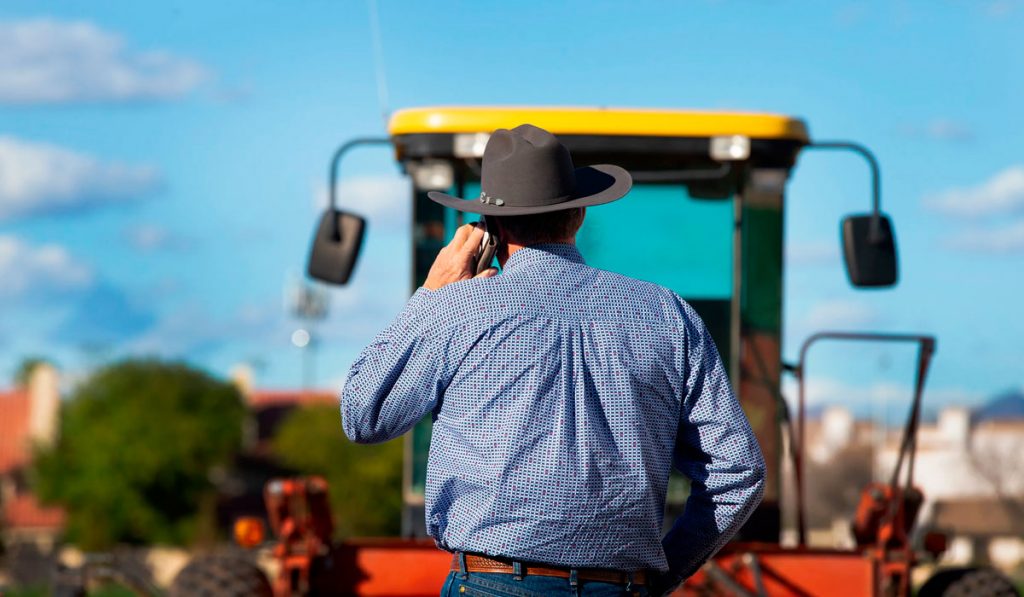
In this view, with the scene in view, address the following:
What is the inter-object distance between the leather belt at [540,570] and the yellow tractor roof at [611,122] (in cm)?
360

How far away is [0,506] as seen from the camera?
68312 mm

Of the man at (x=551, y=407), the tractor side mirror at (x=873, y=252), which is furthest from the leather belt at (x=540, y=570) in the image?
the tractor side mirror at (x=873, y=252)

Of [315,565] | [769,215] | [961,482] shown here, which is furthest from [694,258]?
[961,482]

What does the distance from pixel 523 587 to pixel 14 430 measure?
2902 inches

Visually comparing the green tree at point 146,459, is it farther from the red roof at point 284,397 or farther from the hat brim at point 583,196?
the hat brim at point 583,196

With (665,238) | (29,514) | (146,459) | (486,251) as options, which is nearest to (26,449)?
(29,514)

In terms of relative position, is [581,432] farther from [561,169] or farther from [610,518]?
[561,169]

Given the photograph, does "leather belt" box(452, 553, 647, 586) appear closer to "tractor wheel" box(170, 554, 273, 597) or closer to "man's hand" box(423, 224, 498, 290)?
"man's hand" box(423, 224, 498, 290)

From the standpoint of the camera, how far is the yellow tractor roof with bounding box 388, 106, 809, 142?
22.3ft

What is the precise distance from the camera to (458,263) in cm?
358

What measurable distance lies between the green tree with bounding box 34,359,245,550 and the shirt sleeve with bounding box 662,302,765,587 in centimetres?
6058

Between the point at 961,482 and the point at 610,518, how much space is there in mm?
54111

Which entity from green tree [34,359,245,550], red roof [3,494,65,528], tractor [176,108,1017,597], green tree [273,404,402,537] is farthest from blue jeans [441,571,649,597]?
red roof [3,494,65,528]

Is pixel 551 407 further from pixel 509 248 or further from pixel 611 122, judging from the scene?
pixel 611 122
